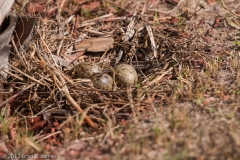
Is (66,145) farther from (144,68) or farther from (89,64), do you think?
(144,68)

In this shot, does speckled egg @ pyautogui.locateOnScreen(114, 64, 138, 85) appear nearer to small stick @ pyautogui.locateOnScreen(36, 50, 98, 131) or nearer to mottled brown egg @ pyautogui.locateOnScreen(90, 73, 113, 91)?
mottled brown egg @ pyautogui.locateOnScreen(90, 73, 113, 91)

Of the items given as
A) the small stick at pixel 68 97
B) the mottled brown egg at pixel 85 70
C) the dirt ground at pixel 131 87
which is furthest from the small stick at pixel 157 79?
the small stick at pixel 68 97

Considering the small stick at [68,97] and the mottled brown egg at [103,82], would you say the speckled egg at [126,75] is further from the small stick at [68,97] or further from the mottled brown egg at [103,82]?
the small stick at [68,97]

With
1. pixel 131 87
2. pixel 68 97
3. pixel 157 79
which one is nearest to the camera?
pixel 68 97

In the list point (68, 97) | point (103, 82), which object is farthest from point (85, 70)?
point (68, 97)

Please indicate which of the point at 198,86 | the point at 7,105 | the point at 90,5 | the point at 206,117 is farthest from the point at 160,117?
the point at 90,5

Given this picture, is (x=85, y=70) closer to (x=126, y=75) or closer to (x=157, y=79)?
(x=126, y=75)
